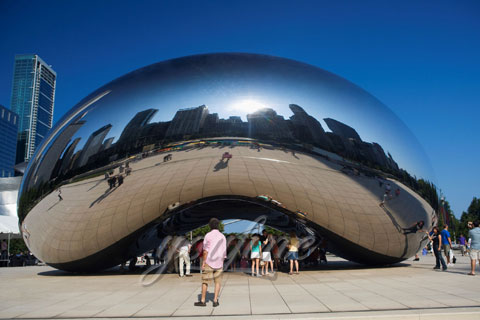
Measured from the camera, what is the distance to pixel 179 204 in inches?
347

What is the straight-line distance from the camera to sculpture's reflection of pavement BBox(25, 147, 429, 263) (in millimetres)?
8500

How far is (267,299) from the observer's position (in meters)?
6.06

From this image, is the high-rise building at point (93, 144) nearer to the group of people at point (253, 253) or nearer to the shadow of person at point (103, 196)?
the shadow of person at point (103, 196)

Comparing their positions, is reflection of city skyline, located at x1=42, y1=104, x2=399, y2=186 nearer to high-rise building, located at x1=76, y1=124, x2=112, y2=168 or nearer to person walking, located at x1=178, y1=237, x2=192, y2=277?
high-rise building, located at x1=76, y1=124, x2=112, y2=168

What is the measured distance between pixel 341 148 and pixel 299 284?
3.31 meters

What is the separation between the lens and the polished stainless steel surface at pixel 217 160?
28.0 ft

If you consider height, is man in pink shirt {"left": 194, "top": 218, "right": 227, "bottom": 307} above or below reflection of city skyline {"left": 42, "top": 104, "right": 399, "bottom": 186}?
below

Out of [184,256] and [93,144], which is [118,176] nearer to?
[93,144]


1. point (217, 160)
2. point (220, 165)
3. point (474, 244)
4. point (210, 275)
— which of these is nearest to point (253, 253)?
point (220, 165)

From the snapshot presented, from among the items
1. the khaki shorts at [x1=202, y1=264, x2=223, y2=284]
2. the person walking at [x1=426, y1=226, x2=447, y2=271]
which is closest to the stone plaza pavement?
the khaki shorts at [x1=202, y1=264, x2=223, y2=284]

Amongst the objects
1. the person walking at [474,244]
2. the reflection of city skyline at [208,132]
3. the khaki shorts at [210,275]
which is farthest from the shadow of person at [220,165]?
the person walking at [474,244]

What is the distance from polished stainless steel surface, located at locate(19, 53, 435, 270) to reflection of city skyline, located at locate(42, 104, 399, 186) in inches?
1.0

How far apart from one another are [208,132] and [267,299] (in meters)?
3.98

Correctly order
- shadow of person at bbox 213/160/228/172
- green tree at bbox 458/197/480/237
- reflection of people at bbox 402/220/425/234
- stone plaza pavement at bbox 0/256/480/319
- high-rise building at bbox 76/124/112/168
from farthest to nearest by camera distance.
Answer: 1. green tree at bbox 458/197/480/237
2. reflection of people at bbox 402/220/425/234
3. high-rise building at bbox 76/124/112/168
4. shadow of person at bbox 213/160/228/172
5. stone plaza pavement at bbox 0/256/480/319
